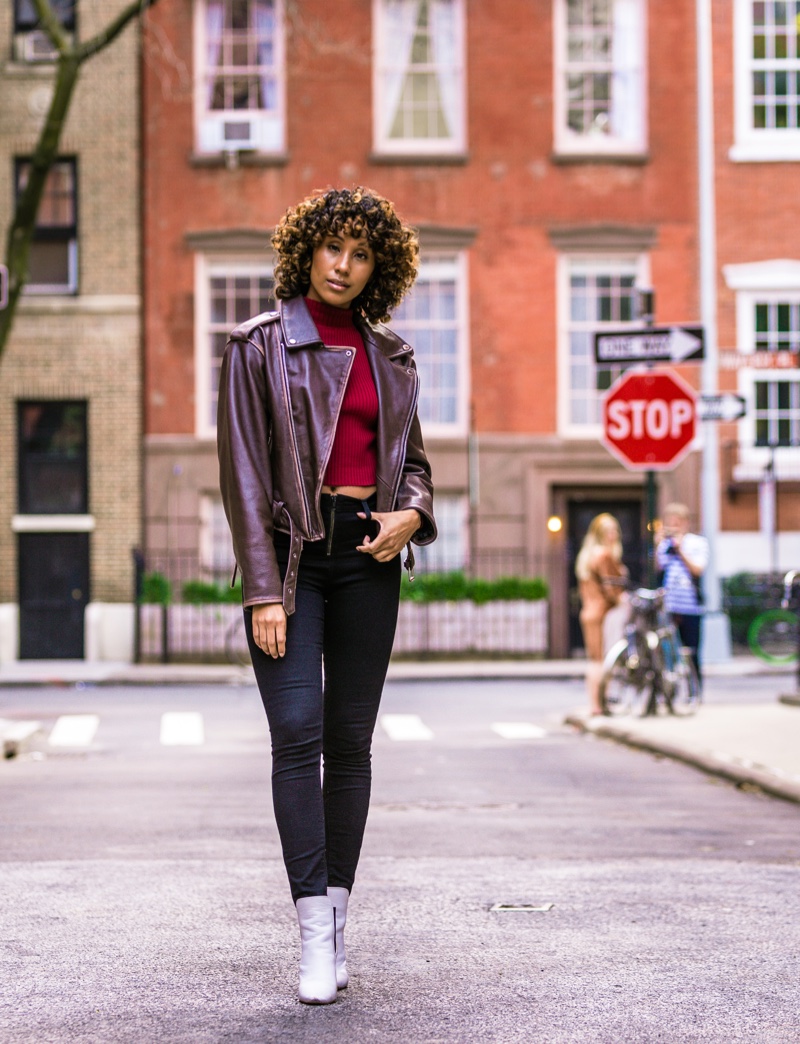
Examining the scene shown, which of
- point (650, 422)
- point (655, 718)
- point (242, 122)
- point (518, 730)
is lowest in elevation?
point (518, 730)

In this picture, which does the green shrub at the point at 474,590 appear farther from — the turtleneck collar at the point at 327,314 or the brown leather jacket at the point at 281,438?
the brown leather jacket at the point at 281,438

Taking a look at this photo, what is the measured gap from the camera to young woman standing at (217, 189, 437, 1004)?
4105mm

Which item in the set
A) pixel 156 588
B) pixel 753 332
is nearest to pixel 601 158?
pixel 753 332

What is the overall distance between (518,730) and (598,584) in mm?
1410

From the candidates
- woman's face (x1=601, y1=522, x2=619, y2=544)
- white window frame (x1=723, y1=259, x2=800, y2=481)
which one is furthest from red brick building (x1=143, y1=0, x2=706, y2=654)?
woman's face (x1=601, y1=522, x2=619, y2=544)

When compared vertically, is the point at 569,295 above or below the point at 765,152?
below

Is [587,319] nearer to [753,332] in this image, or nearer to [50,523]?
[753,332]

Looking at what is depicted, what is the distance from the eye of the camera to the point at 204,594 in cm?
2256

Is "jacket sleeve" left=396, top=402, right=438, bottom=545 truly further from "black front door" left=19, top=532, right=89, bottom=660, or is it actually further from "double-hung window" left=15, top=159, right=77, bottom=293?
"double-hung window" left=15, top=159, right=77, bottom=293

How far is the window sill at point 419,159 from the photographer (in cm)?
2356

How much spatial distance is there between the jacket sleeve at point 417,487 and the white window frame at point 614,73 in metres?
20.0

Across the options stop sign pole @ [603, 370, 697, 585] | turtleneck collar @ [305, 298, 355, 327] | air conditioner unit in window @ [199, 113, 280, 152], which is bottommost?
turtleneck collar @ [305, 298, 355, 327]

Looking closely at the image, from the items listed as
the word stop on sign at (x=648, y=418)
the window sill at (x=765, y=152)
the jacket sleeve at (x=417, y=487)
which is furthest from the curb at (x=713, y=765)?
the window sill at (x=765, y=152)

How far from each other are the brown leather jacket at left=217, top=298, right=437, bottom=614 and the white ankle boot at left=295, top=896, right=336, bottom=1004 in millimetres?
746
